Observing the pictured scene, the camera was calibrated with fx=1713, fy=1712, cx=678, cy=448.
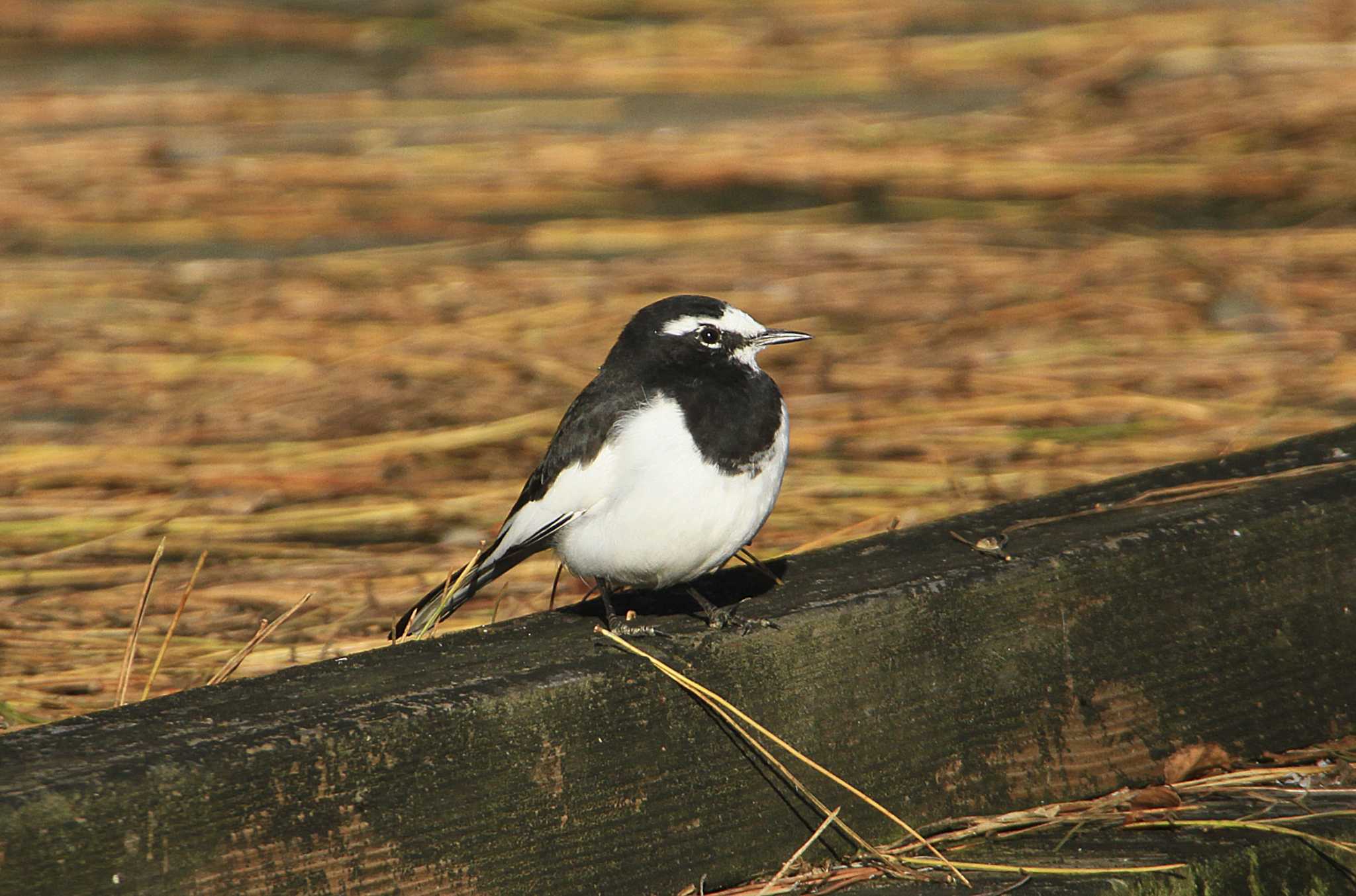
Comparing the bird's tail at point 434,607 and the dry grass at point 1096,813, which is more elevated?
the bird's tail at point 434,607

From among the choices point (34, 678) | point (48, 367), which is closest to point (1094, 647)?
point (34, 678)

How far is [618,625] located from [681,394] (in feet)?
1.57

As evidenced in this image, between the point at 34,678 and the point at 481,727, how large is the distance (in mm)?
1333

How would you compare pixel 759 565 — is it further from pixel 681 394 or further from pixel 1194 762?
pixel 1194 762

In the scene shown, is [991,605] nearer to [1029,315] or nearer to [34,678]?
[34,678]

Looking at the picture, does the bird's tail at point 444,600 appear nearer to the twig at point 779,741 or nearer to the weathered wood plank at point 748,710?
the weathered wood plank at point 748,710

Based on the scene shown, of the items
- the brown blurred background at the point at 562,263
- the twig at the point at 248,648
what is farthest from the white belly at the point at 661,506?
the brown blurred background at the point at 562,263

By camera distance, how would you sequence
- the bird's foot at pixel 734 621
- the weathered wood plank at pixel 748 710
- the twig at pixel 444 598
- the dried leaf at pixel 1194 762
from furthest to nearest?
the twig at pixel 444 598 → the dried leaf at pixel 1194 762 → the bird's foot at pixel 734 621 → the weathered wood plank at pixel 748 710

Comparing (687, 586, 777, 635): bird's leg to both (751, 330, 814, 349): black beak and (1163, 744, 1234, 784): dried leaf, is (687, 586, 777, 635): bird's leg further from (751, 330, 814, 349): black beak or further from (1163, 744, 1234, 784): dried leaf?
(1163, 744, 1234, 784): dried leaf

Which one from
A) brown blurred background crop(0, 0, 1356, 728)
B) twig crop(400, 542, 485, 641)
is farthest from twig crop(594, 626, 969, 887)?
brown blurred background crop(0, 0, 1356, 728)

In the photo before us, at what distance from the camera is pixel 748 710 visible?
2385 mm

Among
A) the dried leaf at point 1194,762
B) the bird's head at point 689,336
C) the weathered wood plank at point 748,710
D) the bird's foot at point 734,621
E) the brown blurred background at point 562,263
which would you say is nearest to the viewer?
the weathered wood plank at point 748,710

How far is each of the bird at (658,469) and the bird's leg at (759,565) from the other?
7 cm

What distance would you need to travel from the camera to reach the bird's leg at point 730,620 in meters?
2.44
